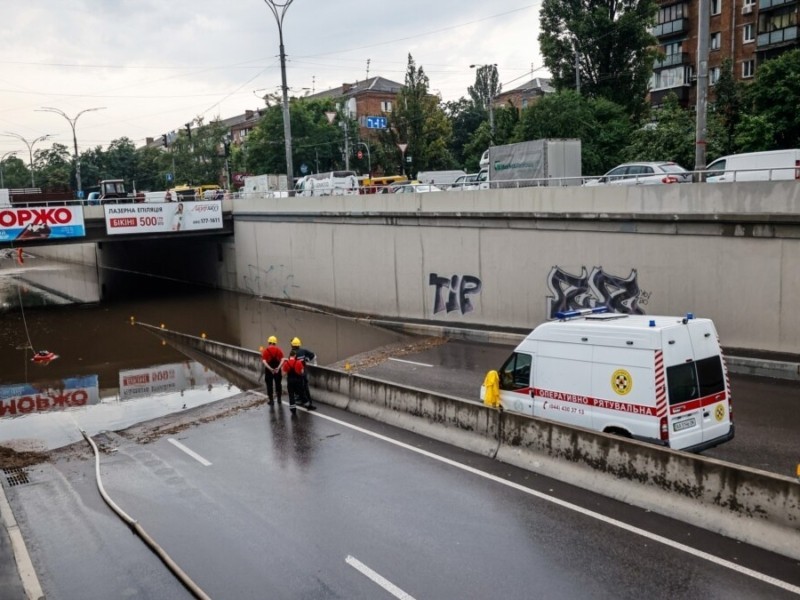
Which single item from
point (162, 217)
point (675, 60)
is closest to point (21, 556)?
point (162, 217)

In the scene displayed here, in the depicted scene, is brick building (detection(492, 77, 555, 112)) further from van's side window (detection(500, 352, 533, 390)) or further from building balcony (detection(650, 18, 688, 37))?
van's side window (detection(500, 352, 533, 390))

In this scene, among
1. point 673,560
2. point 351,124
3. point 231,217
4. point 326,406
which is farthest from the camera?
point 351,124

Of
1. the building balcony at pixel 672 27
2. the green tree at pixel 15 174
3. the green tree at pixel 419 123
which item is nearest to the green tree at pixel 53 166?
the green tree at pixel 15 174

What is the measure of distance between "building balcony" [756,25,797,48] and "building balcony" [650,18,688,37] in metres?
7.71

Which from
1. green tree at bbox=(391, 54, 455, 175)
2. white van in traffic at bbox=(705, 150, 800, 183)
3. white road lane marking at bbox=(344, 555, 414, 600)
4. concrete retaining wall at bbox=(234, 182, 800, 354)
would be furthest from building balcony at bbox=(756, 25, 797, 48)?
white road lane marking at bbox=(344, 555, 414, 600)

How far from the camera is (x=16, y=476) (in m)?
12.9

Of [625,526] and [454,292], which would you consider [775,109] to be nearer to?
[454,292]

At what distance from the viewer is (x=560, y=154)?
26.4 meters

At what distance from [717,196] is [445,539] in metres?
13.0

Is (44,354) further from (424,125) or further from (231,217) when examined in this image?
(424,125)

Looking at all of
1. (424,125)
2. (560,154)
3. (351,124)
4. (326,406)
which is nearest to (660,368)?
(326,406)

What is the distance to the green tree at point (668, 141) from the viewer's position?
33438 mm

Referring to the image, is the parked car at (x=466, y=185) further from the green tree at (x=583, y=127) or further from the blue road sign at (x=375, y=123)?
the blue road sign at (x=375, y=123)

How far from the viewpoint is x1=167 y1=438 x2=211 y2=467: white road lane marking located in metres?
12.7
